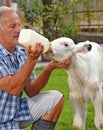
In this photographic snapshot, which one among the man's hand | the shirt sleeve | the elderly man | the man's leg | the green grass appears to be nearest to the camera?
the man's hand

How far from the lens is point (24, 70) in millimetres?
4270

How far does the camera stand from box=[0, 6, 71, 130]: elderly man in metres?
4.34

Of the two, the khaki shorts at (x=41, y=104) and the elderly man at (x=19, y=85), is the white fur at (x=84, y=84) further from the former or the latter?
the khaki shorts at (x=41, y=104)

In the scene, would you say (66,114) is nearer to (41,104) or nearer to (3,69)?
(41,104)

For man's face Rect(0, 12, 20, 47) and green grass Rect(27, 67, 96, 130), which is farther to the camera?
green grass Rect(27, 67, 96, 130)

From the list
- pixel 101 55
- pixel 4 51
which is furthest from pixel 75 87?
pixel 4 51

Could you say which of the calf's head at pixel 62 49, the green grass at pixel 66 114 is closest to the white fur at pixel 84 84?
the calf's head at pixel 62 49

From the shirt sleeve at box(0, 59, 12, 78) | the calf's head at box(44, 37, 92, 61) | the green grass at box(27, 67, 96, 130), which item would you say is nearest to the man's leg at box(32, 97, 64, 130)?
the calf's head at box(44, 37, 92, 61)

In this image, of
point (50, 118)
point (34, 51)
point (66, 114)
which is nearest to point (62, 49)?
point (50, 118)

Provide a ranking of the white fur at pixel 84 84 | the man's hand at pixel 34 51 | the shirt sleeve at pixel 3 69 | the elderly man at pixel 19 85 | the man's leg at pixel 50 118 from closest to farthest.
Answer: the man's hand at pixel 34 51, the elderly man at pixel 19 85, the shirt sleeve at pixel 3 69, the man's leg at pixel 50 118, the white fur at pixel 84 84

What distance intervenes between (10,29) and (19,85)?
507 mm

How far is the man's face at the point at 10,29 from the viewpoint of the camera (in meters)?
4.53

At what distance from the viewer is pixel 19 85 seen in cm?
437

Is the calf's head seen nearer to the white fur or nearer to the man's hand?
the white fur
